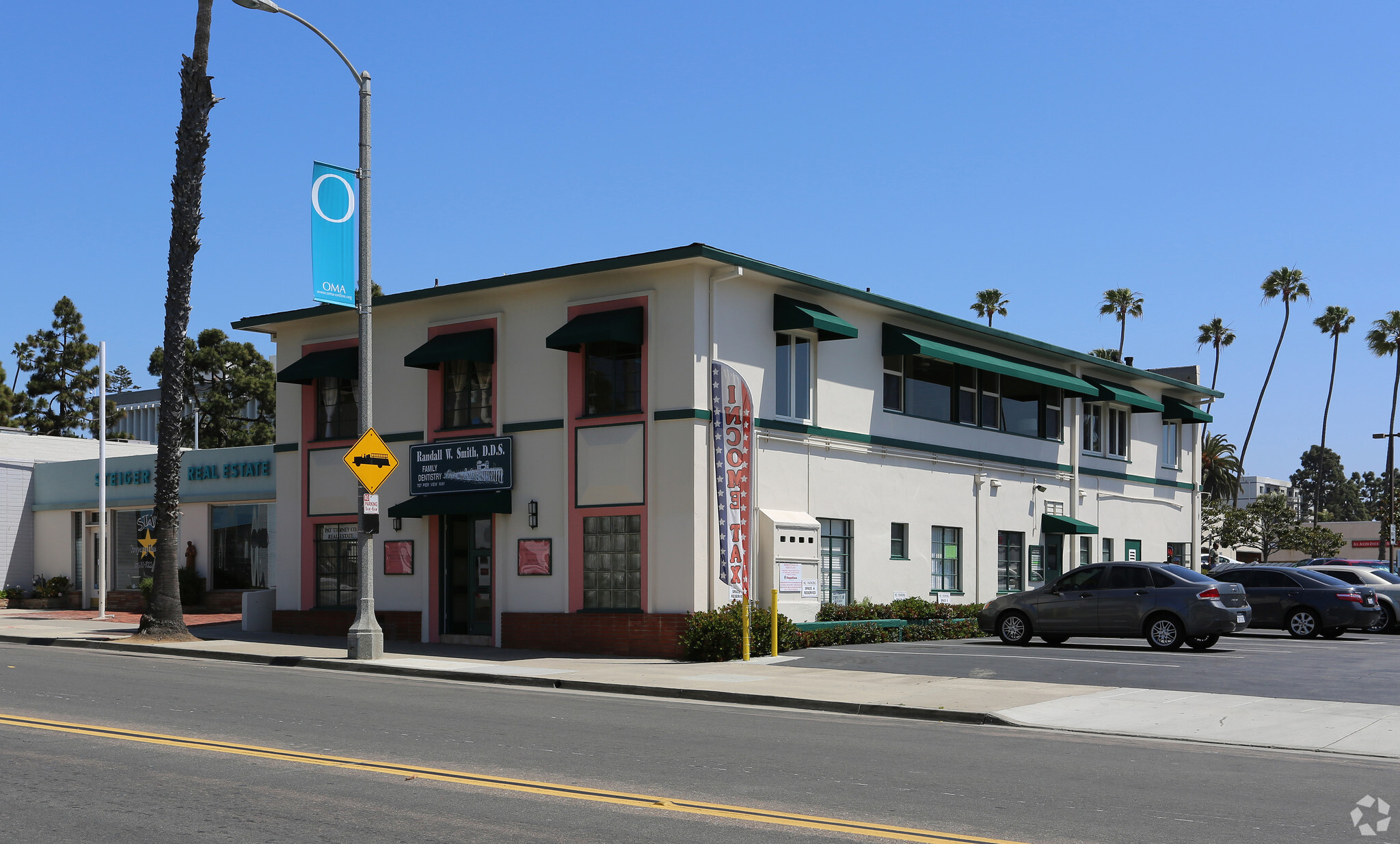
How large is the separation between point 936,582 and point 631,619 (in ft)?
28.0

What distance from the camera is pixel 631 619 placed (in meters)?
22.5

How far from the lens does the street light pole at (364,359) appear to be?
2136 centimetres

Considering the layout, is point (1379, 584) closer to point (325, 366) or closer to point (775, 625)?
point (775, 625)

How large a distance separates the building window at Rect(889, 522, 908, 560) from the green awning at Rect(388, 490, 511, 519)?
816cm

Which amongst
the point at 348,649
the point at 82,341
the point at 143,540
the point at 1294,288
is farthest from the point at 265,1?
the point at 1294,288

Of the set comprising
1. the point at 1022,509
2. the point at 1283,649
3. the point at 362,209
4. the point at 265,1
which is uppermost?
the point at 265,1

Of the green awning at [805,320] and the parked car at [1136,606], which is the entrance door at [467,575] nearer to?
the green awning at [805,320]

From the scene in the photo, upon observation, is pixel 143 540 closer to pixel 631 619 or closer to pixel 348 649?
pixel 348 649

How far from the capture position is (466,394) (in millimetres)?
25516

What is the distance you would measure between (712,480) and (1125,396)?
16.4 meters

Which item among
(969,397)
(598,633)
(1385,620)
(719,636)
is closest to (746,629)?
(719,636)

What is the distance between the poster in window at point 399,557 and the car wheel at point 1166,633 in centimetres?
1402

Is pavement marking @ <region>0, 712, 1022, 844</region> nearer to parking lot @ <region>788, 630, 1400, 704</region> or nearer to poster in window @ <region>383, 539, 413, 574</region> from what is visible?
parking lot @ <region>788, 630, 1400, 704</region>

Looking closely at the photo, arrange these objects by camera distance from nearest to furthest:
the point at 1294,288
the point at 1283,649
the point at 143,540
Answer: the point at 1283,649 < the point at 143,540 < the point at 1294,288
